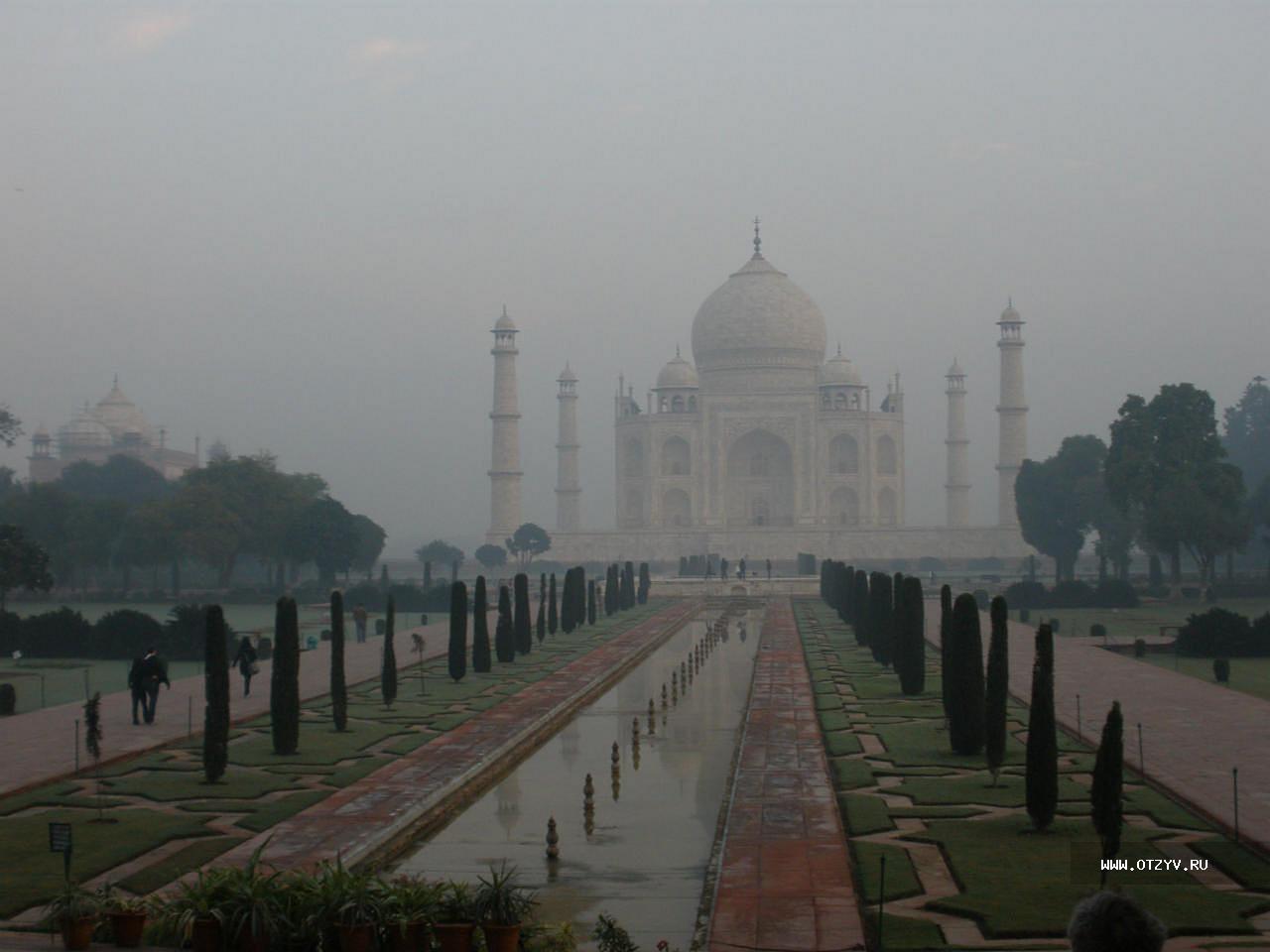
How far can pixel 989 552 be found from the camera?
178 ft

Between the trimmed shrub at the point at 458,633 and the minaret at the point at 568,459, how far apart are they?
40.1m

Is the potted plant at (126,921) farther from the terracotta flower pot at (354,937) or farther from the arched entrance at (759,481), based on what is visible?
the arched entrance at (759,481)

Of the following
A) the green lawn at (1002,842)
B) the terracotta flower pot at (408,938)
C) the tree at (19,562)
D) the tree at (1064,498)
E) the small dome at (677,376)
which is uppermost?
the small dome at (677,376)

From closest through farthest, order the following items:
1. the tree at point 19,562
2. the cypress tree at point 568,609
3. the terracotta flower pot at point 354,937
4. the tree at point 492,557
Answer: the terracotta flower pot at point 354,937, the tree at point 19,562, the cypress tree at point 568,609, the tree at point 492,557

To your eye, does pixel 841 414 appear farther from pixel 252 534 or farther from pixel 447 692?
pixel 447 692

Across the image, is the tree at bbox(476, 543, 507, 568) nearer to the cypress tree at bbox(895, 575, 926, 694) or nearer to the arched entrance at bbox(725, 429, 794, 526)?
the arched entrance at bbox(725, 429, 794, 526)

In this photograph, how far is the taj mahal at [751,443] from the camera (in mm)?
55562

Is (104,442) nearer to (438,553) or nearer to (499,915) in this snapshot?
(438,553)

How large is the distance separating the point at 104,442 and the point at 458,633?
212 ft

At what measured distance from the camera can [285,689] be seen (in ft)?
41.8

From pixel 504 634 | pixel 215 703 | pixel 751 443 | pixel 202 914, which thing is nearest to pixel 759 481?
pixel 751 443

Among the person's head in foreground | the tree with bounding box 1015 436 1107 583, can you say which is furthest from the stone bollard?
the tree with bounding box 1015 436 1107 583

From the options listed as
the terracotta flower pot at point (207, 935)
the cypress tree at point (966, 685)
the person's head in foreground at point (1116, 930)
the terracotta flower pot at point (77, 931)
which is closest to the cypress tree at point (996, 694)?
the cypress tree at point (966, 685)

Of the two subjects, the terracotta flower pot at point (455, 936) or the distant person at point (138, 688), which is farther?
the distant person at point (138, 688)
